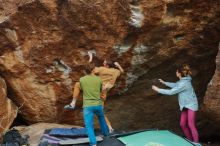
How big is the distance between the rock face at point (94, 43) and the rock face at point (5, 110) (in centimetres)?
37

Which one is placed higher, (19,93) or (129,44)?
(129,44)

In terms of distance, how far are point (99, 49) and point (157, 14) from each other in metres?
1.51

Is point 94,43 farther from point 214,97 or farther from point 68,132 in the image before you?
point 214,97

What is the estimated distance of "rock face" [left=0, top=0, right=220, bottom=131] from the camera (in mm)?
10039

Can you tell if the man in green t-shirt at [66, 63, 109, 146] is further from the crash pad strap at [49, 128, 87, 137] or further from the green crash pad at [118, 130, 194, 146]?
the crash pad strap at [49, 128, 87, 137]

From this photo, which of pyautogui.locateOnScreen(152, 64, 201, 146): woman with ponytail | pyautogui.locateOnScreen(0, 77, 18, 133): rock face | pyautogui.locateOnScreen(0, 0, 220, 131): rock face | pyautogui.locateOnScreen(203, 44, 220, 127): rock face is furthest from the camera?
pyautogui.locateOnScreen(0, 77, 18, 133): rock face

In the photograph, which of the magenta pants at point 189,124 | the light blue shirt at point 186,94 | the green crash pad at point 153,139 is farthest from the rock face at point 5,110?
the magenta pants at point 189,124

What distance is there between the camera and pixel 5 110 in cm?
1050

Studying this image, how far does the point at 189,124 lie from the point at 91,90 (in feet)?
7.45

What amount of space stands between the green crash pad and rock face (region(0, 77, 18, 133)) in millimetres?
2707

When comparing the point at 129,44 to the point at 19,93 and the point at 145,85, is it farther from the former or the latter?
the point at 19,93

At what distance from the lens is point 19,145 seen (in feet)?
31.4

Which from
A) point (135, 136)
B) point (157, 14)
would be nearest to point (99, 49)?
point (157, 14)

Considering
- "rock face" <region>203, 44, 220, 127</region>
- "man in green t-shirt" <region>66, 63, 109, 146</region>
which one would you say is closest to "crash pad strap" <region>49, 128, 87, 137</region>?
"man in green t-shirt" <region>66, 63, 109, 146</region>
